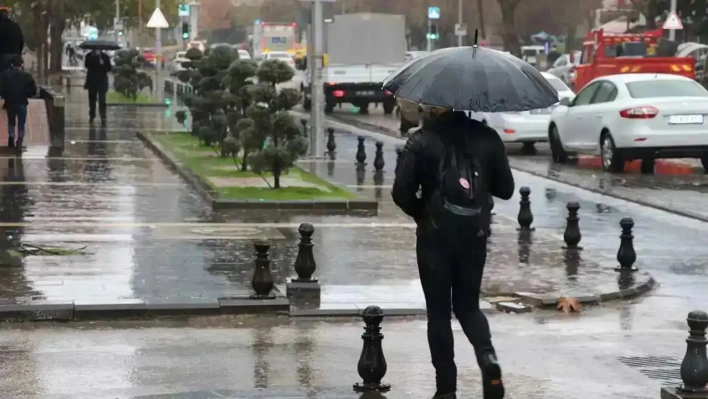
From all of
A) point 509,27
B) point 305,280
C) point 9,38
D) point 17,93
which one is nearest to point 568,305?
point 305,280

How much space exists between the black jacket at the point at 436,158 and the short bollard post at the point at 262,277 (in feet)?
13.1

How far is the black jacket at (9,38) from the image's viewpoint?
26.3 m

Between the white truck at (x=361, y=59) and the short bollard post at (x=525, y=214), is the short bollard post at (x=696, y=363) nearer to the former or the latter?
the short bollard post at (x=525, y=214)

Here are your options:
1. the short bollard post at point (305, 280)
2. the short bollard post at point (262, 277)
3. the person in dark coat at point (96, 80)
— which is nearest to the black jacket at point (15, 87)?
the person in dark coat at point (96, 80)

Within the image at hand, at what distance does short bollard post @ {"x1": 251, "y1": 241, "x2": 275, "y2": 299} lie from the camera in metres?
11.0

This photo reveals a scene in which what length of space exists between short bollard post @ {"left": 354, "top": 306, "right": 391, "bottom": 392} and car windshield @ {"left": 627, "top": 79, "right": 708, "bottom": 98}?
16262mm

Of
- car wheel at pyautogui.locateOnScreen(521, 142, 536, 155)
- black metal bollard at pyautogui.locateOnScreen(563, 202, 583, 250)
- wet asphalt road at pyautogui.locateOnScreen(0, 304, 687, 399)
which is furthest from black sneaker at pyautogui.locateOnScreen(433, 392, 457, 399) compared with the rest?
car wheel at pyautogui.locateOnScreen(521, 142, 536, 155)

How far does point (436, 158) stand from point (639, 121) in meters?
16.2

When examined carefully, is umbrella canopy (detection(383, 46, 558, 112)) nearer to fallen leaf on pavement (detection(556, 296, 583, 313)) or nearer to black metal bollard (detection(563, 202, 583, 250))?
fallen leaf on pavement (detection(556, 296, 583, 313))

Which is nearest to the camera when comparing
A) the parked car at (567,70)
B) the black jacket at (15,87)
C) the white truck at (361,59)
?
the black jacket at (15,87)

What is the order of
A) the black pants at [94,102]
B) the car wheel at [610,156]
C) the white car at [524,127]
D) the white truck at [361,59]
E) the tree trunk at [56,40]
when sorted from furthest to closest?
the tree trunk at [56,40]
the white truck at [361,59]
the black pants at [94,102]
the white car at [524,127]
the car wheel at [610,156]

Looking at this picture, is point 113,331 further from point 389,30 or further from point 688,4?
point 688,4

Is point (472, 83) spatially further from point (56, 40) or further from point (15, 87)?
point (56, 40)

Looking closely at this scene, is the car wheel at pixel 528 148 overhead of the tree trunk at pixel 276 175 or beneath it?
beneath
